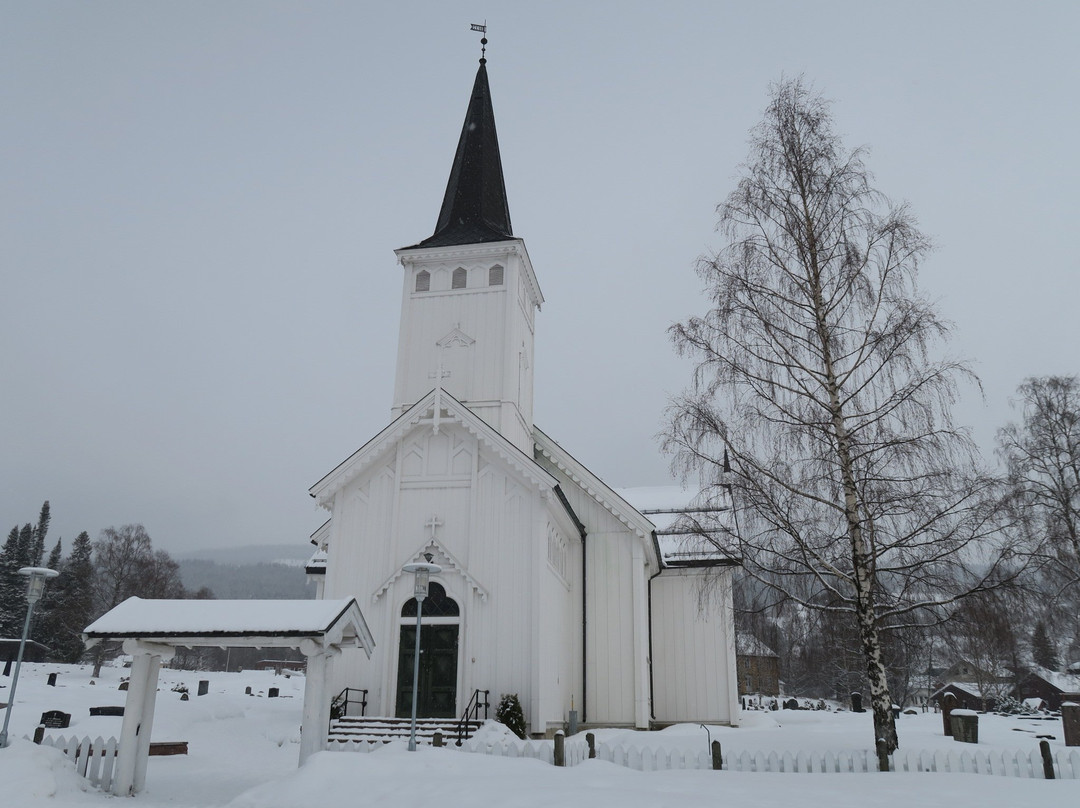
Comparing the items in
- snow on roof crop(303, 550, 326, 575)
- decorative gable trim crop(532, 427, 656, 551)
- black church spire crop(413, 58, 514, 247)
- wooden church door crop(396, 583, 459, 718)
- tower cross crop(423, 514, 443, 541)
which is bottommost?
→ wooden church door crop(396, 583, 459, 718)

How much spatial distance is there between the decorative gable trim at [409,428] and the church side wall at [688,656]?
25.2 feet

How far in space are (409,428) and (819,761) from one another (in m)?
12.6

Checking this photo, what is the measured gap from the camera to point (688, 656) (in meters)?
24.5

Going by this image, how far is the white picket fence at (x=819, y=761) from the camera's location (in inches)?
450

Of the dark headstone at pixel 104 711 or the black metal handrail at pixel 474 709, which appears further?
the dark headstone at pixel 104 711

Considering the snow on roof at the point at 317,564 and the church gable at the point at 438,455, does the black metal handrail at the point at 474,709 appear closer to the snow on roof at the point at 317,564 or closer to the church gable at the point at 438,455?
the church gable at the point at 438,455

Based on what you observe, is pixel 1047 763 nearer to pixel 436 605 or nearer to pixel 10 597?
pixel 436 605

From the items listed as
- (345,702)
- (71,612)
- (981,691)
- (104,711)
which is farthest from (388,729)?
(71,612)

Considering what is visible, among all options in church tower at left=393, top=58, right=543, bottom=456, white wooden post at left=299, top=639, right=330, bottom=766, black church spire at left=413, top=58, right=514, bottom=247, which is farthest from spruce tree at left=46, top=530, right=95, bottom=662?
white wooden post at left=299, top=639, right=330, bottom=766

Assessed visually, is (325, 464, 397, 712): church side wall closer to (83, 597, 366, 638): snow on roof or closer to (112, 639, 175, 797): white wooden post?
(83, 597, 366, 638): snow on roof

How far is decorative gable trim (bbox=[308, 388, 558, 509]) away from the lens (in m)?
20.2

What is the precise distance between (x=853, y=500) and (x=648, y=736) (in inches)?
314

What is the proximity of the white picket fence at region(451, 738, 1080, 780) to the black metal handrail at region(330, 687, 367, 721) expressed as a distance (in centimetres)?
638

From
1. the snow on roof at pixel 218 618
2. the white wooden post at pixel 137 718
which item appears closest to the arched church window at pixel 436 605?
the snow on roof at pixel 218 618
